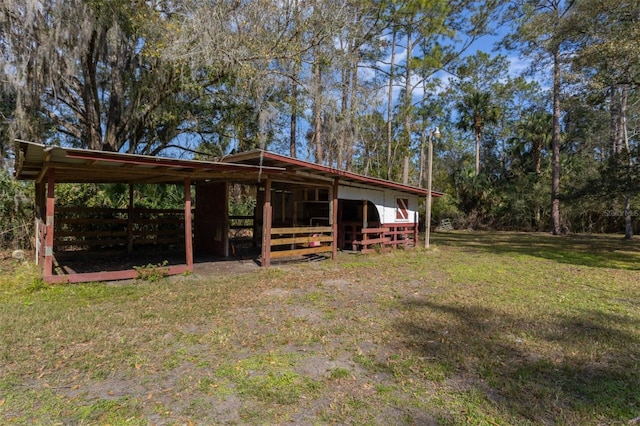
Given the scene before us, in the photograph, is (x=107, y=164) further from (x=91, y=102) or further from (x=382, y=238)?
(x=382, y=238)

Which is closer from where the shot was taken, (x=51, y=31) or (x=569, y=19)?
(x=51, y=31)

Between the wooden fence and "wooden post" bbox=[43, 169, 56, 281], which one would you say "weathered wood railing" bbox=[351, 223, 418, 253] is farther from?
"wooden post" bbox=[43, 169, 56, 281]

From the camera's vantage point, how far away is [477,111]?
1069 inches

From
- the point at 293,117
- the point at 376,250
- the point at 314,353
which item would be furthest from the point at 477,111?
the point at 314,353

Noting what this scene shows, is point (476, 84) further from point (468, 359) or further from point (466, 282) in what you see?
point (468, 359)

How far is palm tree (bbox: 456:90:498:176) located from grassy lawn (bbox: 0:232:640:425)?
23376 mm

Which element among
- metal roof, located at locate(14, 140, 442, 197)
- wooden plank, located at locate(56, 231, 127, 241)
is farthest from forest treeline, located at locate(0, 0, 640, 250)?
metal roof, located at locate(14, 140, 442, 197)

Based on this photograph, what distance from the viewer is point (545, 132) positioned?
2520cm

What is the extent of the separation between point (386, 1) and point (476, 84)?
12.2 metres

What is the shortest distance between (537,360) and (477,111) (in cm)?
2725

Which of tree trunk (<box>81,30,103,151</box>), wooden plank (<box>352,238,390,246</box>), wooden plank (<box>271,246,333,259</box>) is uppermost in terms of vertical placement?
tree trunk (<box>81,30,103,151</box>)

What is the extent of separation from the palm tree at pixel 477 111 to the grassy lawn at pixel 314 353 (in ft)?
76.7

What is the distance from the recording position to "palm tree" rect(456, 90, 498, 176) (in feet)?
88.1

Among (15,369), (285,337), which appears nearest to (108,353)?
(15,369)
